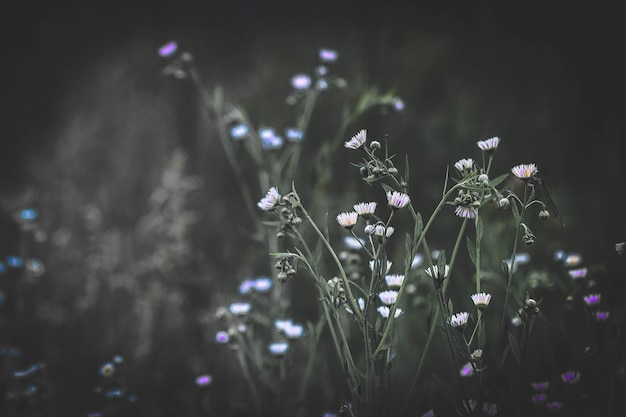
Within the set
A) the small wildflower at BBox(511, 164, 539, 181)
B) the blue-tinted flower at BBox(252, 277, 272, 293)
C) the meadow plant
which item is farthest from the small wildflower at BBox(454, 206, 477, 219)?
the blue-tinted flower at BBox(252, 277, 272, 293)

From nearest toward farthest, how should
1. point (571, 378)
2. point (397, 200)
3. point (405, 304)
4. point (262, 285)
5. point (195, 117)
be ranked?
point (397, 200)
point (571, 378)
point (262, 285)
point (405, 304)
point (195, 117)

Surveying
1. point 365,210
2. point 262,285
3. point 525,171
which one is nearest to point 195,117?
point 262,285

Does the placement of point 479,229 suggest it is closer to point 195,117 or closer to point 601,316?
point 601,316

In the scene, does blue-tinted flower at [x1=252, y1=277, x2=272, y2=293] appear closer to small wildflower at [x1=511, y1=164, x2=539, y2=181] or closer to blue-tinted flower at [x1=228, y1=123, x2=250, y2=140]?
blue-tinted flower at [x1=228, y1=123, x2=250, y2=140]

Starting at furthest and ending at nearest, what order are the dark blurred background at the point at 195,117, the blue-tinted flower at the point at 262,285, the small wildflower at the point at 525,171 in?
the dark blurred background at the point at 195,117 < the blue-tinted flower at the point at 262,285 < the small wildflower at the point at 525,171

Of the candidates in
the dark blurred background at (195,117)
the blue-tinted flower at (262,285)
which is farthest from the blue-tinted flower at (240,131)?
Answer: the dark blurred background at (195,117)

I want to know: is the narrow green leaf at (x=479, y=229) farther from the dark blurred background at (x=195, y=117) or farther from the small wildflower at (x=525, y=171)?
the dark blurred background at (x=195, y=117)
